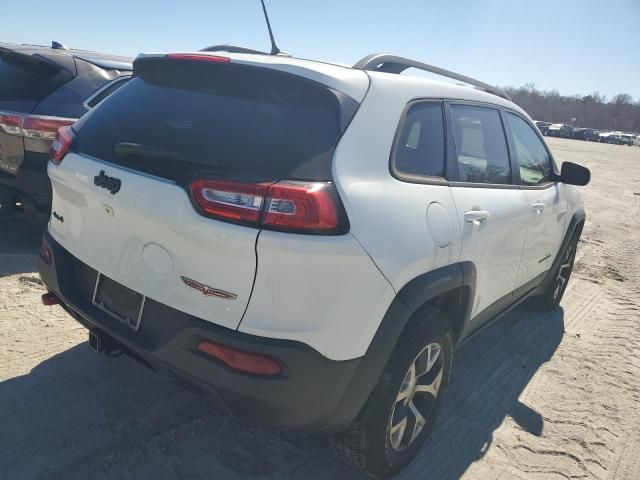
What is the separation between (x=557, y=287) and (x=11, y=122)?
16.3ft

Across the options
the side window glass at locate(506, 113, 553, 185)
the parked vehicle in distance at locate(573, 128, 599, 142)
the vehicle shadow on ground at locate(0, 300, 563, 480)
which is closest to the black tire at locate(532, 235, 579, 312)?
the side window glass at locate(506, 113, 553, 185)

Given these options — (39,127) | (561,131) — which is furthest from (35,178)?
(561,131)

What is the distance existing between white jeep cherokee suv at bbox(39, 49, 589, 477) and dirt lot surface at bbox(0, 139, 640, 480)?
0.40 m

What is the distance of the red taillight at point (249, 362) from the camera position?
1.83 m

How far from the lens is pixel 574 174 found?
4.02 meters

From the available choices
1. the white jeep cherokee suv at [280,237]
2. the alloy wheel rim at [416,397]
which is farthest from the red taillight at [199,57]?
the alloy wheel rim at [416,397]

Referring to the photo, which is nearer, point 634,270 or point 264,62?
point 264,62

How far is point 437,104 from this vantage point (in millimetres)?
2619

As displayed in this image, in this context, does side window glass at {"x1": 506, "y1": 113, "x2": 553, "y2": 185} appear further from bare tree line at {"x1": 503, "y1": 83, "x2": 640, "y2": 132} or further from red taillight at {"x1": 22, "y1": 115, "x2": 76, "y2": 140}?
bare tree line at {"x1": 503, "y1": 83, "x2": 640, "y2": 132}

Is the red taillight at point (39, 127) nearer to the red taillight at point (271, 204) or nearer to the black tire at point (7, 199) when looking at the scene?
the black tire at point (7, 199)

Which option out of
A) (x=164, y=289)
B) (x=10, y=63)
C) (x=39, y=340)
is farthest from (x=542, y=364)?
(x=10, y=63)

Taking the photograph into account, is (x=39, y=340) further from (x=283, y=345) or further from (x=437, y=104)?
(x=437, y=104)

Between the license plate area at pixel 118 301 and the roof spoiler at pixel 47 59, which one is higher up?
the roof spoiler at pixel 47 59

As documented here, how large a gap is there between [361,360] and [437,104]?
1.38 meters
